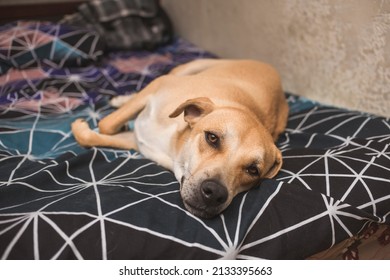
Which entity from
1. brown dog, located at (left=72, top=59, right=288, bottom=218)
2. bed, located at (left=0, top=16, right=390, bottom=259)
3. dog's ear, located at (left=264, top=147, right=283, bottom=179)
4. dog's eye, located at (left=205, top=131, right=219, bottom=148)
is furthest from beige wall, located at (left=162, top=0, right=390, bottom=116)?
dog's eye, located at (left=205, top=131, right=219, bottom=148)

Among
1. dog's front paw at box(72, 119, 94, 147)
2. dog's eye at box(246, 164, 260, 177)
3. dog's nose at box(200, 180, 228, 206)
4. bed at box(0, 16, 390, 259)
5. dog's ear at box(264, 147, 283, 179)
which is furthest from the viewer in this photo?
dog's front paw at box(72, 119, 94, 147)

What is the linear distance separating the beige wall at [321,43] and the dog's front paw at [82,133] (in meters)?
1.79

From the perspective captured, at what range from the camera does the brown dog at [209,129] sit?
1.60m

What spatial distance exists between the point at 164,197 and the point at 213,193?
0.25m

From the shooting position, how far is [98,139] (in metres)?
2.24

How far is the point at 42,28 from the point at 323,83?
262cm

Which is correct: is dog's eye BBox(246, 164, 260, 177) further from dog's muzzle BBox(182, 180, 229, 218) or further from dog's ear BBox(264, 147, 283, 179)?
dog's muzzle BBox(182, 180, 229, 218)

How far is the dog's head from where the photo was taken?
1537 mm

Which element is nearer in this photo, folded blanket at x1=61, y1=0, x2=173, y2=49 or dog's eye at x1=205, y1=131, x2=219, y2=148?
dog's eye at x1=205, y1=131, x2=219, y2=148

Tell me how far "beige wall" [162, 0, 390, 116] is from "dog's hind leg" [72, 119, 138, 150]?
1.55m

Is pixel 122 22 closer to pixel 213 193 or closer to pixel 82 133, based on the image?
pixel 82 133

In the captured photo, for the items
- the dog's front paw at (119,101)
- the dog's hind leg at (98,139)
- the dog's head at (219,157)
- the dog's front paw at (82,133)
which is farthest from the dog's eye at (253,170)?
the dog's front paw at (119,101)

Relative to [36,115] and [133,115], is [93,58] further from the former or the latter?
[133,115]

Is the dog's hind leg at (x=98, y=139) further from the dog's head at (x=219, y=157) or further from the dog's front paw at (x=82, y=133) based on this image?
the dog's head at (x=219, y=157)
